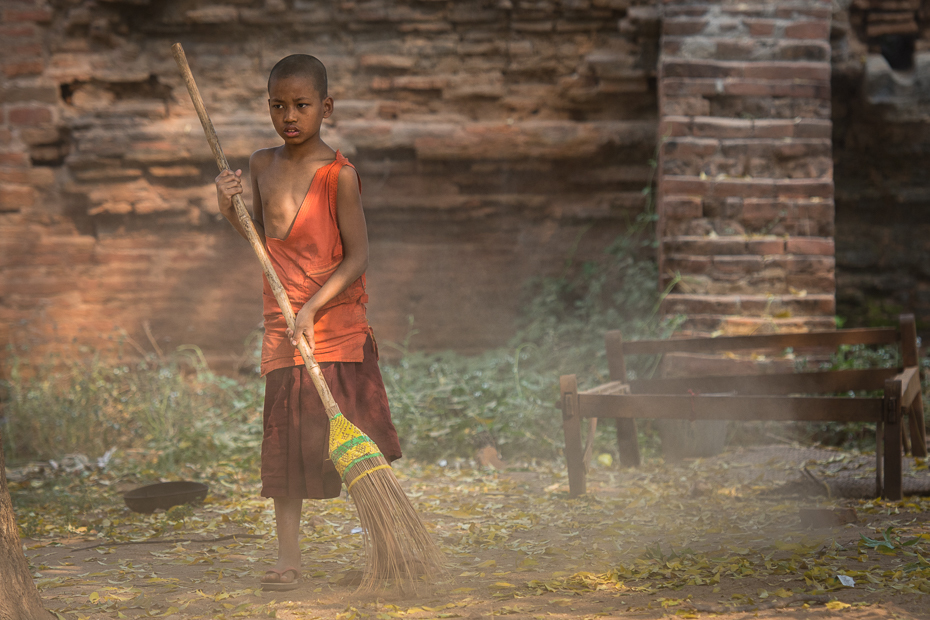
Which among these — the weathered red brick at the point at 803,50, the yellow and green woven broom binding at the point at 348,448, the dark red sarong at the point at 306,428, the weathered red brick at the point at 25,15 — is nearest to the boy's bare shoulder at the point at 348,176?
the dark red sarong at the point at 306,428

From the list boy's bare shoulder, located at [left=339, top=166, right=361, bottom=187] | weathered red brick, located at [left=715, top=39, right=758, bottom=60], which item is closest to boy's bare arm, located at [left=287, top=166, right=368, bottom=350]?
boy's bare shoulder, located at [left=339, top=166, right=361, bottom=187]

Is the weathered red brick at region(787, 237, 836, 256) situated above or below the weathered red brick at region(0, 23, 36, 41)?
below

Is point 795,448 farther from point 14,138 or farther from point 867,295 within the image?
point 14,138

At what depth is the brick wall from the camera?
16.6 ft

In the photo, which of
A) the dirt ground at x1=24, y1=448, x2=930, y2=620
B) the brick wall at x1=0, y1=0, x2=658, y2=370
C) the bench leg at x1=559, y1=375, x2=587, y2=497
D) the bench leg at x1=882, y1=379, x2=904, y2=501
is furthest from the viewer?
the brick wall at x1=0, y1=0, x2=658, y2=370

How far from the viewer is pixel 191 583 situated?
8.08 feet

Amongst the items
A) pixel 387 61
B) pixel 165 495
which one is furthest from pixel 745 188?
pixel 165 495

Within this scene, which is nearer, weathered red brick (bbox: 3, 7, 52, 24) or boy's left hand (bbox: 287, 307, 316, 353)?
boy's left hand (bbox: 287, 307, 316, 353)

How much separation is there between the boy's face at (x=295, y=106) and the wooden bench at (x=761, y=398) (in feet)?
5.20

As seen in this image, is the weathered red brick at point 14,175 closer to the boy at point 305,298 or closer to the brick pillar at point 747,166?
the boy at point 305,298

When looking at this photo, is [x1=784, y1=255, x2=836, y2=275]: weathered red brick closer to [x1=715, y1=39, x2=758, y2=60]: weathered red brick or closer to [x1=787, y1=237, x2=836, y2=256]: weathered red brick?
[x1=787, y1=237, x2=836, y2=256]: weathered red brick

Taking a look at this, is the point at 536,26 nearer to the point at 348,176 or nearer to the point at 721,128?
the point at 721,128

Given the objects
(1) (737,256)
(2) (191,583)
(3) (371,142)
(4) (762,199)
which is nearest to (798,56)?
(4) (762,199)

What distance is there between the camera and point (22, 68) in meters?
5.09
